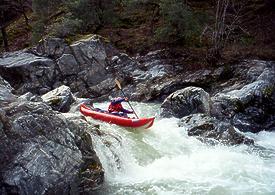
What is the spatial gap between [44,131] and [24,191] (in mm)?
1532

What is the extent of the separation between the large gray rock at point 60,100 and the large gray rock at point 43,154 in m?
5.02

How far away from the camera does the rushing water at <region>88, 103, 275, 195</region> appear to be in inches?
404

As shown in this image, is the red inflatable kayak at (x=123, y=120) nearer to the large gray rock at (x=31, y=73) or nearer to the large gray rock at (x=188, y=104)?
the large gray rock at (x=188, y=104)

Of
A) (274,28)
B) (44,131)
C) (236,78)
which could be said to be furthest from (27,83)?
(274,28)

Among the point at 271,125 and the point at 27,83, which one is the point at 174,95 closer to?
the point at 271,125

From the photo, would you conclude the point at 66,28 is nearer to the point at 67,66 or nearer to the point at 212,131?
the point at 67,66

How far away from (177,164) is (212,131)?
265 centimetres

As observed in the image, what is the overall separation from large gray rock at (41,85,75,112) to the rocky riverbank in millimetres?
43

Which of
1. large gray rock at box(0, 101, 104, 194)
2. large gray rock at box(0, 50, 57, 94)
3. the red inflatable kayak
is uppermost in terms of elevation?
large gray rock at box(0, 101, 104, 194)

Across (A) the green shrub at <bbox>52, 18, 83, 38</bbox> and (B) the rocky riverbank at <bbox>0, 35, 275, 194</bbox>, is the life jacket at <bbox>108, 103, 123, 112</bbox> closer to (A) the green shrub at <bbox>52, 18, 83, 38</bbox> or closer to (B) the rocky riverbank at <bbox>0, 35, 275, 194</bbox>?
(B) the rocky riverbank at <bbox>0, 35, 275, 194</bbox>

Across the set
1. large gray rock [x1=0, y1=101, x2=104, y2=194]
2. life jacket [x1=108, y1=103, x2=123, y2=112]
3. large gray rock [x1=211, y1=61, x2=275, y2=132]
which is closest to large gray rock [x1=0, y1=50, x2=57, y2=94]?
life jacket [x1=108, y1=103, x2=123, y2=112]

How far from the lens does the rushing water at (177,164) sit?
10258mm

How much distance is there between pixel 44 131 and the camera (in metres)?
9.23

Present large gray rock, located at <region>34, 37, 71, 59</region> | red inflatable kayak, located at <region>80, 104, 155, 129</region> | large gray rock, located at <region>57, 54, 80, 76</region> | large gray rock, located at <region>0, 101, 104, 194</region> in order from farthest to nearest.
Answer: large gray rock, located at <region>34, 37, 71, 59</region>, large gray rock, located at <region>57, 54, 80, 76</region>, red inflatable kayak, located at <region>80, 104, 155, 129</region>, large gray rock, located at <region>0, 101, 104, 194</region>
